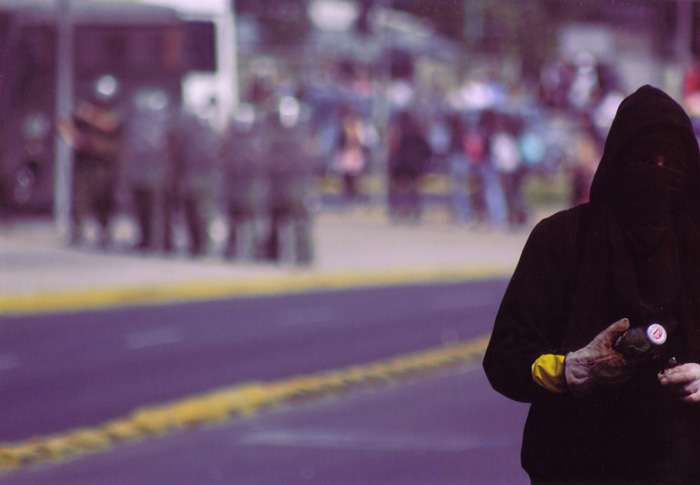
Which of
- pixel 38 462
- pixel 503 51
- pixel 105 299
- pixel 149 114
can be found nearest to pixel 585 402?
pixel 38 462

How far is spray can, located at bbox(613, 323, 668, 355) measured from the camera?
9.06 feet

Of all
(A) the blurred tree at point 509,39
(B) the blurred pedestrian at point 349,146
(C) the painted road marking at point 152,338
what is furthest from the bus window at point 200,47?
(A) the blurred tree at point 509,39

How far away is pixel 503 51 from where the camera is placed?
40938mm

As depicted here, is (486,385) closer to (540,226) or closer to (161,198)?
(540,226)

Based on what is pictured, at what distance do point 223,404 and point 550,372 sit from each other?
6376mm

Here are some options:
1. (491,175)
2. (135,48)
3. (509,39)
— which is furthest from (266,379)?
(509,39)

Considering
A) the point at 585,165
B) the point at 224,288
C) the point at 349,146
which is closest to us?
the point at 585,165

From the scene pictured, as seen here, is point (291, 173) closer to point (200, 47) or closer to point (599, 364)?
point (200, 47)

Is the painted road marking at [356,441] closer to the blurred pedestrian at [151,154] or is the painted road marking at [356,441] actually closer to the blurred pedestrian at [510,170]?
the blurred pedestrian at [151,154]

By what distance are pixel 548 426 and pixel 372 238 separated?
790 inches

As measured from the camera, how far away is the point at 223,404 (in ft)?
30.2

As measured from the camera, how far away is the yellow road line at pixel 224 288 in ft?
49.1

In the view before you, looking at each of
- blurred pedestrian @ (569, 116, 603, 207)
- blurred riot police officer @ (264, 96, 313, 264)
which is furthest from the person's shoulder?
blurred riot police officer @ (264, 96, 313, 264)

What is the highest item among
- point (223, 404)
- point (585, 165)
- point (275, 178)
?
point (585, 165)
